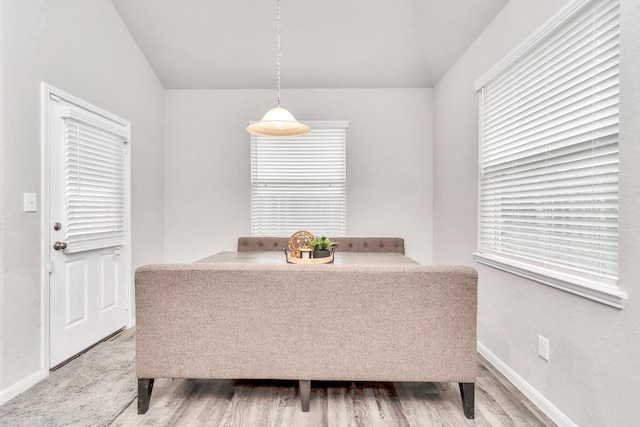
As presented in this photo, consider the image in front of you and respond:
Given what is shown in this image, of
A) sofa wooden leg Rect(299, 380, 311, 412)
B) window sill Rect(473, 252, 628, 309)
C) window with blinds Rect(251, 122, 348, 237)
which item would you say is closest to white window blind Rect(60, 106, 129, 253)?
window with blinds Rect(251, 122, 348, 237)

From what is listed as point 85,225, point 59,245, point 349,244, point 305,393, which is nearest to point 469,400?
point 305,393

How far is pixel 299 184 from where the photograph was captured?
3846 mm

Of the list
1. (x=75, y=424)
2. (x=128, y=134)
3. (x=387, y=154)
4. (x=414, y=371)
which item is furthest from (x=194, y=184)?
(x=414, y=371)

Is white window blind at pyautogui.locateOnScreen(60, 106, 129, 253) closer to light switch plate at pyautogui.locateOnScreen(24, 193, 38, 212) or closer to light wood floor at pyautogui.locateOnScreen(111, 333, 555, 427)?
light switch plate at pyautogui.locateOnScreen(24, 193, 38, 212)

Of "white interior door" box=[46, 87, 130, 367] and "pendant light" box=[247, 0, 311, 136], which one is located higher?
"pendant light" box=[247, 0, 311, 136]

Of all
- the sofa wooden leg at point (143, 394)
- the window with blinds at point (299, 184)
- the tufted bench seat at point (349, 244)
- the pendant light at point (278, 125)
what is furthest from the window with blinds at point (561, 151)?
the sofa wooden leg at point (143, 394)

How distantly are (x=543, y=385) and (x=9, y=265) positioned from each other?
126 inches

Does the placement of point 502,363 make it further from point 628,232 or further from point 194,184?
point 194,184

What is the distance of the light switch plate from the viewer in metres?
2.09

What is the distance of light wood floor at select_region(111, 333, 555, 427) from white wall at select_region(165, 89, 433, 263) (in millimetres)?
1982

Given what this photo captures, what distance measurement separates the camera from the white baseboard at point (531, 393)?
5.48ft

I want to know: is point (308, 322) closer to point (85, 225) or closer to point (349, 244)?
point (349, 244)

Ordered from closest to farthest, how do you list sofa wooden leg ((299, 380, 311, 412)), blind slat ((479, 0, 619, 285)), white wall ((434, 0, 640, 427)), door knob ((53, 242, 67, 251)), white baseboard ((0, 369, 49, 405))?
white wall ((434, 0, 640, 427))
blind slat ((479, 0, 619, 285))
sofa wooden leg ((299, 380, 311, 412))
white baseboard ((0, 369, 49, 405))
door knob ((53, 242, 67, 251))

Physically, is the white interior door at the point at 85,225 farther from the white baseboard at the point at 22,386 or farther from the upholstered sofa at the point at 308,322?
the upholstered sofa at the point at 308,322
